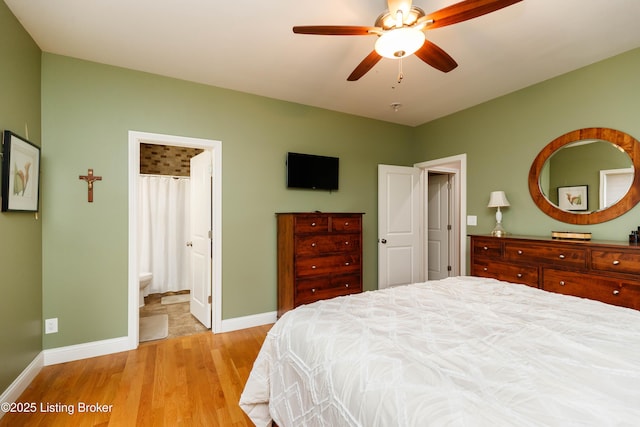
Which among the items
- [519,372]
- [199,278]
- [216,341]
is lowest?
[216,341]

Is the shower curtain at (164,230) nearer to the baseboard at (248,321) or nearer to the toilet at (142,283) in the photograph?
the toilet at (142,283)

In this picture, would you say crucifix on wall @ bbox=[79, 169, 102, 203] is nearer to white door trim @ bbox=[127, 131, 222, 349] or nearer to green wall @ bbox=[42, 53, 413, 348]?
green wall @ bbox=[42, 53, 413, 348]

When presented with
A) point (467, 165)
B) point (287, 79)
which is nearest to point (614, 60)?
point (467, 165)

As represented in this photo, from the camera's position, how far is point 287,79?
2.99 meters

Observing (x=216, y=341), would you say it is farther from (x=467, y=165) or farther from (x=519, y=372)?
(x=467, y=165)

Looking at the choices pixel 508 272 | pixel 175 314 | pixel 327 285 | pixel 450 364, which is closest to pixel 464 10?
pixel 450 364

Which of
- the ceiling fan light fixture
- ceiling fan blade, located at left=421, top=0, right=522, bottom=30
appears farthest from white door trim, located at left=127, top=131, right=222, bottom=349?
ceiling fan blade, located at left=421, top=0, right=522, bottom=30

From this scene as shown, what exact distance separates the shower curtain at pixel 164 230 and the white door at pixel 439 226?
4.28 metres

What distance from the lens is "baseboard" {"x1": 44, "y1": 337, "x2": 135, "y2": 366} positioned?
2.49 metres

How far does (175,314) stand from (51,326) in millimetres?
1379

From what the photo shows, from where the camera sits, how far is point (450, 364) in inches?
38.3

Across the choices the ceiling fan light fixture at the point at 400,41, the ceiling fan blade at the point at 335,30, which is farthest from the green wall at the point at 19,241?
the ceiling fan light fixture at the point at 400,41

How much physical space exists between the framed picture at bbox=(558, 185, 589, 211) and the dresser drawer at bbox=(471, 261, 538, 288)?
75 centimetres

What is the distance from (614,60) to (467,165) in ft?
5.14
